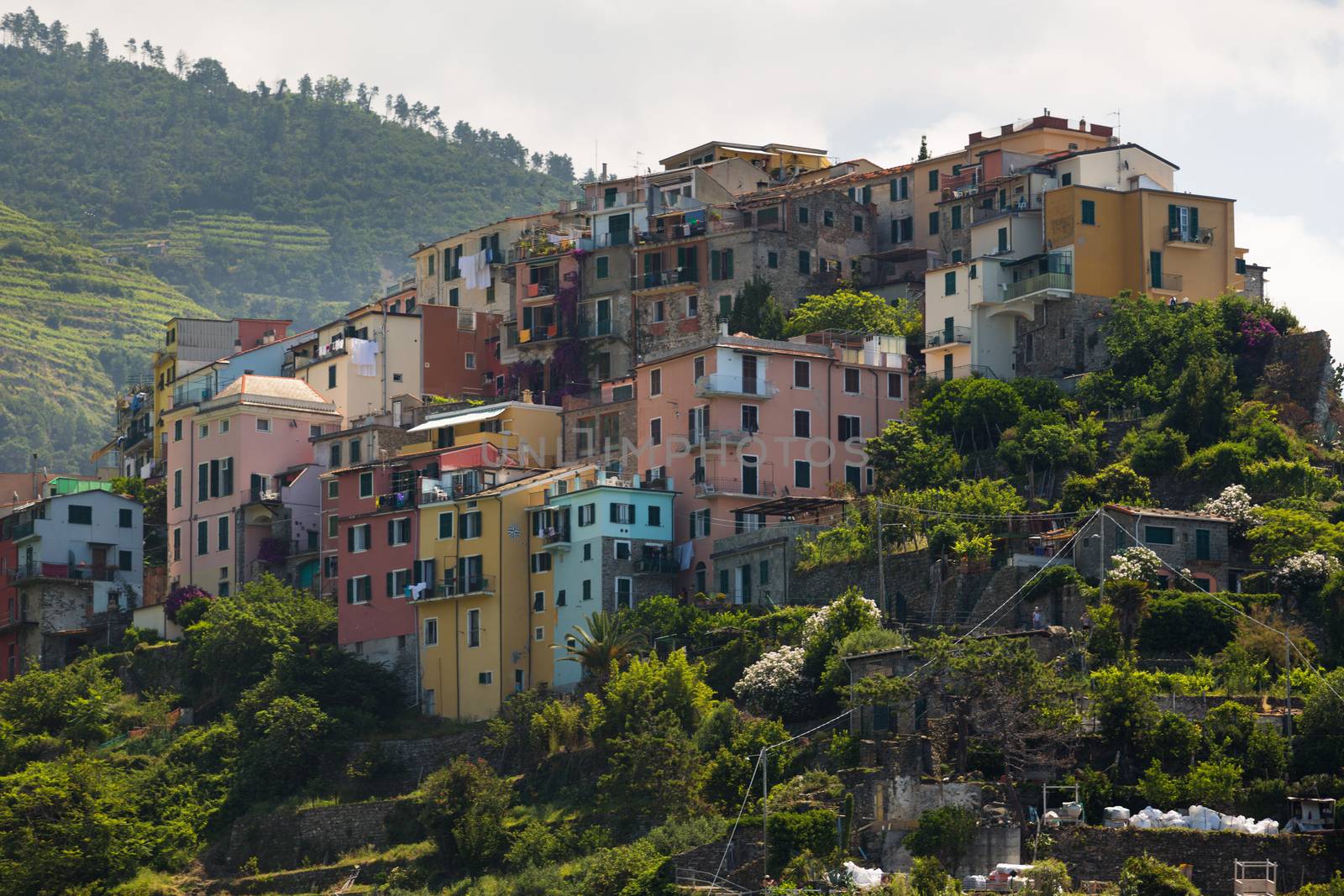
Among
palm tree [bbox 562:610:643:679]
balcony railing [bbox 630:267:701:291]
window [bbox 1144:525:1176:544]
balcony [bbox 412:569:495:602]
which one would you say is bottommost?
palm tree [bbox 562:610:643:679]

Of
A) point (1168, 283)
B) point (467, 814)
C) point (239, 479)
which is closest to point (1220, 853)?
point (467, 814)

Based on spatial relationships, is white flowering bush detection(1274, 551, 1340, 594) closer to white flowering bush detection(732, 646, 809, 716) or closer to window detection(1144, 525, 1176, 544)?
window detection(1144, 525, 1176, 544)

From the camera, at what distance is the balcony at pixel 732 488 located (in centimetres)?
8450

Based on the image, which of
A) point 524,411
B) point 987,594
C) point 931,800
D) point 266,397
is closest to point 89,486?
point 266,397

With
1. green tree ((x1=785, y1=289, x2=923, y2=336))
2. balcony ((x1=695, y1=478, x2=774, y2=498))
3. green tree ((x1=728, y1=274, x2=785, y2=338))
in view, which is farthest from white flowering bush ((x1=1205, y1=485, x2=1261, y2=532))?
green tree ((x1=728, y1=274, x2=785, y2=338))

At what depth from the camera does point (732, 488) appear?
278ft

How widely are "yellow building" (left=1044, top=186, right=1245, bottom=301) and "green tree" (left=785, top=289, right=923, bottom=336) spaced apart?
668cm

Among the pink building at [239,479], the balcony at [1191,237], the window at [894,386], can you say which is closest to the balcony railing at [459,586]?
the pink building at [239,479]

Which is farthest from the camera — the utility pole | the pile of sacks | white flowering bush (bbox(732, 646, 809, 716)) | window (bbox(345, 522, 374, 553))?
window (bbox(345, 522, 374, 553))

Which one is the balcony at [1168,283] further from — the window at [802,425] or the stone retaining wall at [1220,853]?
the stone retaining wall at [1220,853]

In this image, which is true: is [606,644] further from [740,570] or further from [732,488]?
[732,488]

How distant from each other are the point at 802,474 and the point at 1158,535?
18.3m

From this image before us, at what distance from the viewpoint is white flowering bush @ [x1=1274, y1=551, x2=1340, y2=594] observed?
225 feet

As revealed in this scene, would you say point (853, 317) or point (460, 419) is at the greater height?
point (853, 317)
